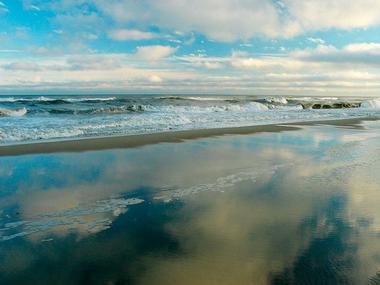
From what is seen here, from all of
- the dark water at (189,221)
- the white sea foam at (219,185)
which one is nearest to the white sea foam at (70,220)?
the dark water at (189,221)

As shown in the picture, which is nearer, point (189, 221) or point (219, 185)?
point (189, 221)

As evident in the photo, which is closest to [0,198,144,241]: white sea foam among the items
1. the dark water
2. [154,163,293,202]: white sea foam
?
the dark water

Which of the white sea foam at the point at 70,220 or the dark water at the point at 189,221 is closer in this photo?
the dark water at the point at 189,221

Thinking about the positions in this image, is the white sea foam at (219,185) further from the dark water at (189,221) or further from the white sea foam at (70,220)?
the white sea foam at (70,220)

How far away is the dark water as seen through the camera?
298 cm

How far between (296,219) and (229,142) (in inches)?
261

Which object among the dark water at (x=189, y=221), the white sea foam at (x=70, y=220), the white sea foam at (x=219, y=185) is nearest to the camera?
the dark water at (x=189, y=221)

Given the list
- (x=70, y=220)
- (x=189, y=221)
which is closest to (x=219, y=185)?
(x=189, y=221)

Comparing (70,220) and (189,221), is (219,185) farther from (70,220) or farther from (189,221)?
(70,220)

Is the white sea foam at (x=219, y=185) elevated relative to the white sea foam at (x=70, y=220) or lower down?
elevated

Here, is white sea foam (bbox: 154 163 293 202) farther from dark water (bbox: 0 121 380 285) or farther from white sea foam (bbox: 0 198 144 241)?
white sea foam (bbox: 0 198 144 241)

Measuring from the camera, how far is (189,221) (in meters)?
4.13

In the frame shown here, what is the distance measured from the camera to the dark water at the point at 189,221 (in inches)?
117

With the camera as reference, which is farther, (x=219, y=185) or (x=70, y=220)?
(x=219, y=185)
